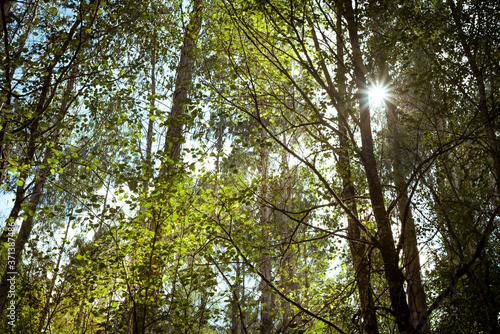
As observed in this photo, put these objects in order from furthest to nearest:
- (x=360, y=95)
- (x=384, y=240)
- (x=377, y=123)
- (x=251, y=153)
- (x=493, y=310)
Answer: (x=251, y=153), (x=377, y=123), (x=493, y=310), (x=360, y=95), (x=384, y=240)


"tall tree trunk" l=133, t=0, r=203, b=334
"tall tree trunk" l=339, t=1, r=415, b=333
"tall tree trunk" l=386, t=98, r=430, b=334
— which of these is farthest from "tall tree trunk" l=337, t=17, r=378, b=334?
"tall tree trunk" l=133, t=0, r=203, b=334

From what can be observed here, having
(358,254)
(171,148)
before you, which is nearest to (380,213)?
(358,254)

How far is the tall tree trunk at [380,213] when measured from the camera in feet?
8.87

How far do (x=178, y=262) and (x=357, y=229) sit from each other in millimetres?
2247

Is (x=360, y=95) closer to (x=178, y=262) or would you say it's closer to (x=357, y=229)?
(x=357, y=229)

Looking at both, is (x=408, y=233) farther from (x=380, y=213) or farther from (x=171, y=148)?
(x=171, y=148)

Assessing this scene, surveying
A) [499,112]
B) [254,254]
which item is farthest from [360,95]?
[254,254]

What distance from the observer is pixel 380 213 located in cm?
313

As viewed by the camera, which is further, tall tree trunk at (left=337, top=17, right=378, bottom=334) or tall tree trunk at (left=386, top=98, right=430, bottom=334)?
tall tree trunk at (left=386, top=98, right=430, bottom=334)

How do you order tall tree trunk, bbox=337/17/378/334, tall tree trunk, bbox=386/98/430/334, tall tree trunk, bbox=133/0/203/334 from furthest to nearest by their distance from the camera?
tall tree trunk, bbox=386/98/430/334 → tall tree trunk, bbox=133/0/203/334 → tall tree trunk, bbox=337/17/378/334

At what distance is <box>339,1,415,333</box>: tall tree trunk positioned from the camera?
8.87 feet

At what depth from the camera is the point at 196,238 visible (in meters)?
3.83

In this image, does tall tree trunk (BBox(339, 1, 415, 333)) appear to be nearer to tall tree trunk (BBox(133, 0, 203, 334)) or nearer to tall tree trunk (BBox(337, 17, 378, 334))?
tall tree trunk (BBox(337, 17, 378, 334))

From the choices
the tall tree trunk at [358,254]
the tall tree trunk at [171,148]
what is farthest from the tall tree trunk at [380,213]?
the tall tree trunk at [171,148]
